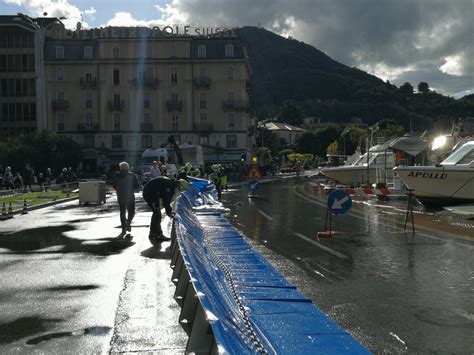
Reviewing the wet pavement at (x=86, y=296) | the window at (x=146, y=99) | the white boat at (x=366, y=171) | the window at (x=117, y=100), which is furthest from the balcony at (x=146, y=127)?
the wet pavement at (x=86, y=296)

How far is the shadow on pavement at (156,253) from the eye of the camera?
1243cm

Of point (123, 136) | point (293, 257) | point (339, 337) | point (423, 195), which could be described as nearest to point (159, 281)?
point (293, 257)

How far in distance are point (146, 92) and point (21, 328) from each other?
7734 cm

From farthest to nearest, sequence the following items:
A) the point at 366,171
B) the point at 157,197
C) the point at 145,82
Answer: the point at 145,82, the point at 366,171, the point at 157,197

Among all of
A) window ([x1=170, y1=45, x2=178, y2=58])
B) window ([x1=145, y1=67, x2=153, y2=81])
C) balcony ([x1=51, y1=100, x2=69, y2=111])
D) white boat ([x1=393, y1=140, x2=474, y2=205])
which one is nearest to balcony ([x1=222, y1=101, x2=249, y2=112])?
window ([x1=170, y1=45, x2=178, y2=58])

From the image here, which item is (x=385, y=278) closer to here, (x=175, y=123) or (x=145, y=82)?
(x=175, y=123)

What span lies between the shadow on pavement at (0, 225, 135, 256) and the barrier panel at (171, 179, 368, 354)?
11.9ft

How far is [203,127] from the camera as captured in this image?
8312cm

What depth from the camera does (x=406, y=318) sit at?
7.42 meters

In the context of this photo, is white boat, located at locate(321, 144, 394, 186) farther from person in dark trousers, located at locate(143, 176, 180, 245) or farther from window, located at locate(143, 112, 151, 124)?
window, located at locate(143, 112, 151, 124)

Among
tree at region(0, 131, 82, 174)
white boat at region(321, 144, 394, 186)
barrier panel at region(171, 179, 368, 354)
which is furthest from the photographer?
tree at region(0, 131, 82, 174)

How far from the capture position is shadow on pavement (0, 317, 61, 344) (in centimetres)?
670

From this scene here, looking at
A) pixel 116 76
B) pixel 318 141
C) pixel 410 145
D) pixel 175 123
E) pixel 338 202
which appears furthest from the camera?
pixel 318 141

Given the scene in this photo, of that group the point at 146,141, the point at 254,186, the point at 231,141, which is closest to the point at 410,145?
the point at 254,186
